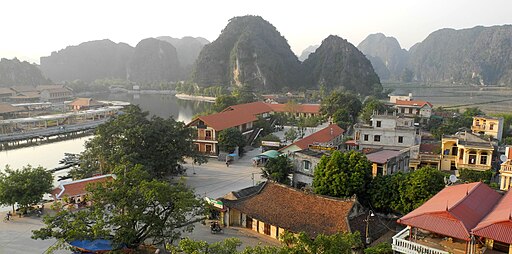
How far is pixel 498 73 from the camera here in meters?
172

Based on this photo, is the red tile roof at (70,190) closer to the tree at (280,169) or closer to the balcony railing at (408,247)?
the tree at (280,169)

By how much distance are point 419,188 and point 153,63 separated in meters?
165

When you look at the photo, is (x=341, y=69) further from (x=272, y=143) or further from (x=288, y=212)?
(x=288, y=212)

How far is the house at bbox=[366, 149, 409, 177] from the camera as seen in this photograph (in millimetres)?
22500

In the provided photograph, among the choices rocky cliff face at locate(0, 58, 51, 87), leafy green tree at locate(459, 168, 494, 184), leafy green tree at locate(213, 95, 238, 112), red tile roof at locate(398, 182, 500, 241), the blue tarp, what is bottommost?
the blue tarp

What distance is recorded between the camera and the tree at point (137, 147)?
23.9 meters

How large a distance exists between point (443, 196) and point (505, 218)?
2952mm

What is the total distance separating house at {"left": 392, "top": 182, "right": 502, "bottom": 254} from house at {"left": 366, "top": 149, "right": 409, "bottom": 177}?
9962 mm

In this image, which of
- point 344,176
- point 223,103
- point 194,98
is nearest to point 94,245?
point 344,176

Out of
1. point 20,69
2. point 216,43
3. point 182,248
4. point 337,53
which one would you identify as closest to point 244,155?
point 182,248

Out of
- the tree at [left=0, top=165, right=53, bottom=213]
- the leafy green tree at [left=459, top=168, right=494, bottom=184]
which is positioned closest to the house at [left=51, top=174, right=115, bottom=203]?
the tree at [left=0, top=165, right=53, bottom=213]

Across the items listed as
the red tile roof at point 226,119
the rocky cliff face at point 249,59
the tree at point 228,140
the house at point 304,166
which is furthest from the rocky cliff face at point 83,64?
the house at point 304,166

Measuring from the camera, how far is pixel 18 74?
111625 mm

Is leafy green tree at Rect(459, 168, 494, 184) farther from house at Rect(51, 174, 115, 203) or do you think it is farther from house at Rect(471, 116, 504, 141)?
house at Rect(51, 174, 115, 203)
